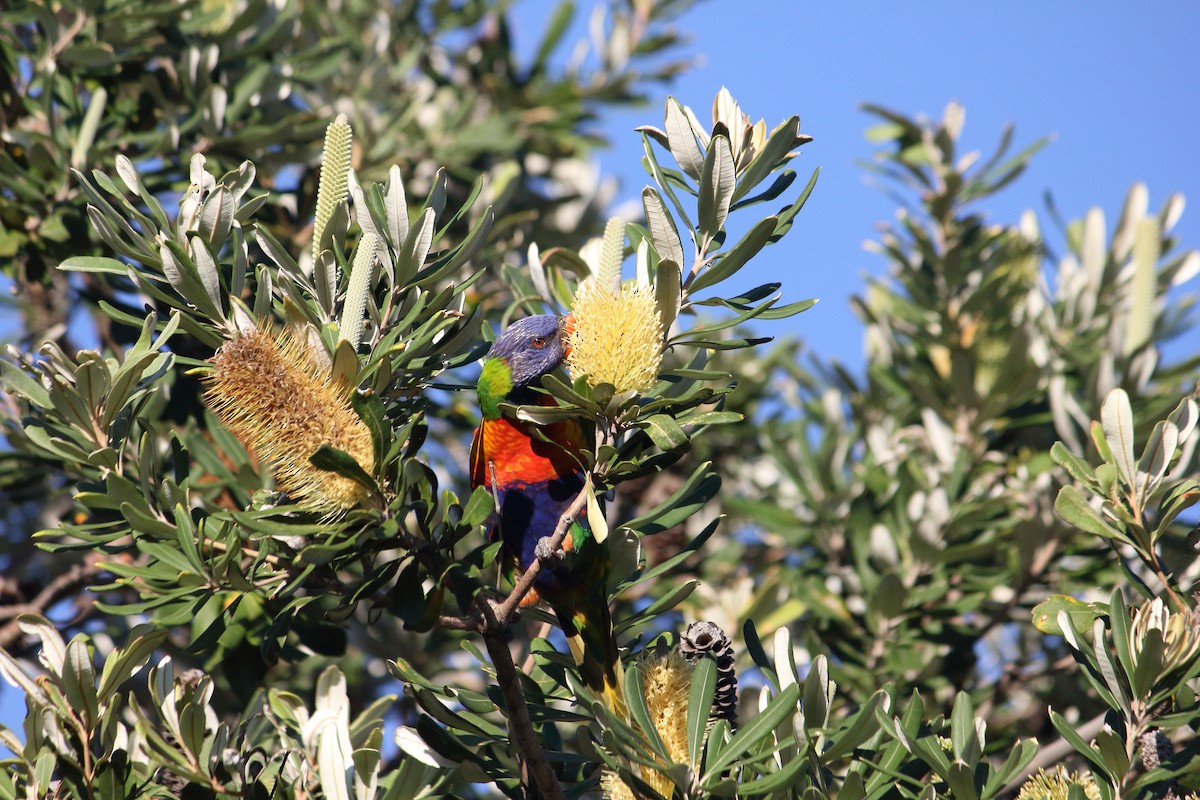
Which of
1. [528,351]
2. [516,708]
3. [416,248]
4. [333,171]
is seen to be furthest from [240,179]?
[516,708]

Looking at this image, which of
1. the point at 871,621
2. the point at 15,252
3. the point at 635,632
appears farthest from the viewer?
the point at 871,621

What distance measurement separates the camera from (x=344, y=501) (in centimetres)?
177

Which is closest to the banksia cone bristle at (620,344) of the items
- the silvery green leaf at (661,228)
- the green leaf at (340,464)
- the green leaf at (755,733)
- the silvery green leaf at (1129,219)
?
the silvery green leaf at (661,228)

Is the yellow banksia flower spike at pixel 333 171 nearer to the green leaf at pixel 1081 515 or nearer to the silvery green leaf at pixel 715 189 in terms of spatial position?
the silvery green leaf at pixel 715 189

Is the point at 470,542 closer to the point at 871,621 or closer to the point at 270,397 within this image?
the point at 871,621

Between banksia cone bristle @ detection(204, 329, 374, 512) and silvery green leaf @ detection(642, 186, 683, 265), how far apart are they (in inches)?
23.6

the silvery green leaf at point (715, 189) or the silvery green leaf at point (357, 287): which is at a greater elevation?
the silvery green leaf at point (715, 189)

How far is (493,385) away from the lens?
2.44 meters

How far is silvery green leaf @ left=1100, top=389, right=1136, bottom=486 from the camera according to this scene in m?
2.06

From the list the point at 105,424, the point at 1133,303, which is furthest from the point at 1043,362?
the point at 105,424

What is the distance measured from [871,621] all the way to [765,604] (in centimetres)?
37

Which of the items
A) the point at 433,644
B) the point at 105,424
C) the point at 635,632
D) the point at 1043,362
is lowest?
the point at 433,644

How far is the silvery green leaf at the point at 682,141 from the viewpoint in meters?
1.86

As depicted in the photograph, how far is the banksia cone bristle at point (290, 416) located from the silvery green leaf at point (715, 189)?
0.69m
